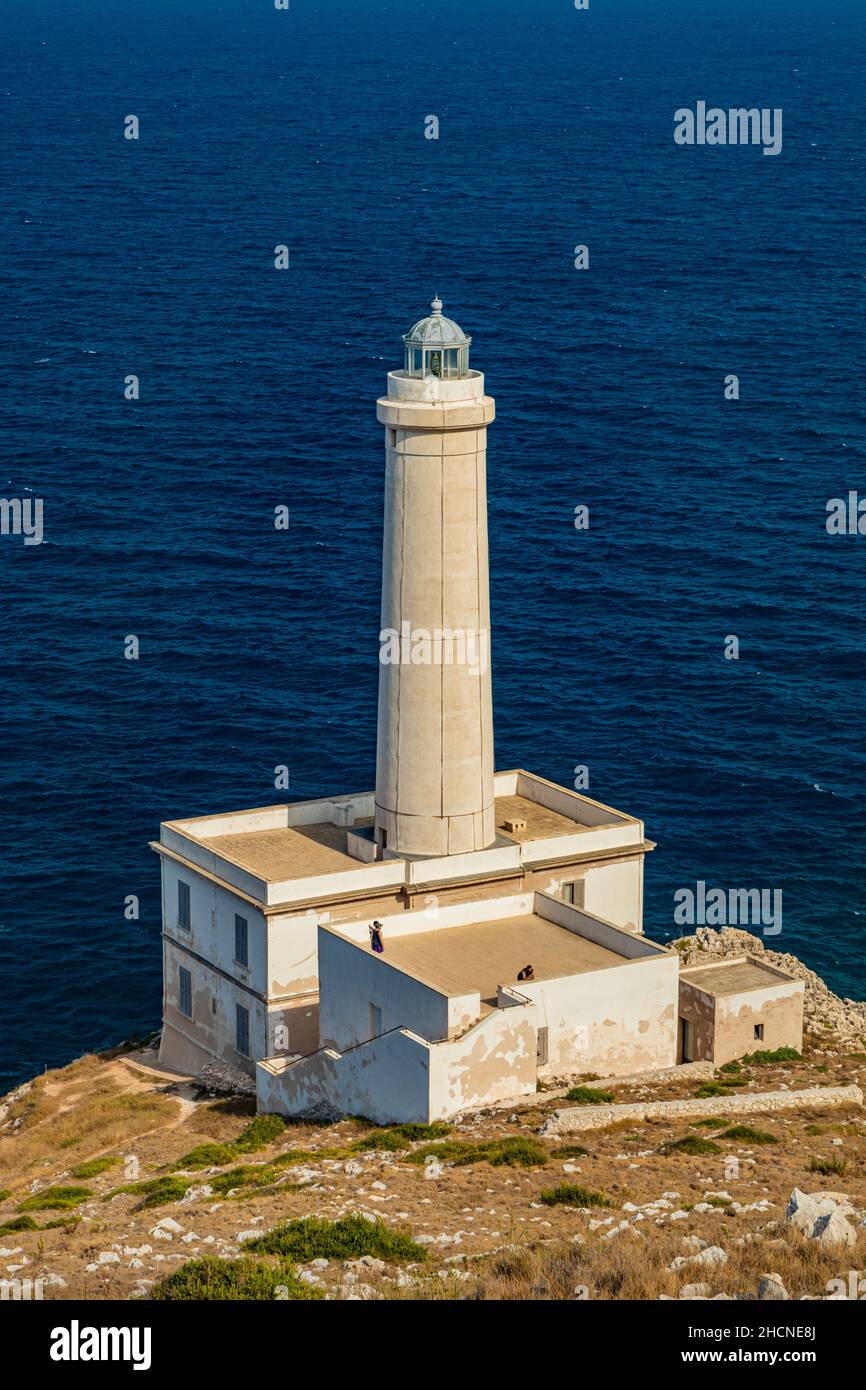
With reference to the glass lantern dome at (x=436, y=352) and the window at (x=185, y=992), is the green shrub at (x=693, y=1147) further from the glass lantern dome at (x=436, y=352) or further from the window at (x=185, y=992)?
the glass lantern dome at (x=436, y=352)

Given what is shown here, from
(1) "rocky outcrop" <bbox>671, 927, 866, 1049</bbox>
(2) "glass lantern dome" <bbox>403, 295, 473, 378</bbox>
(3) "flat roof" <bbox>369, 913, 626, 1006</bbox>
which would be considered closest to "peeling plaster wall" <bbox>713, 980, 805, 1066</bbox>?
(1) "rocky outcrop" <bbox>671, 927, 866, 1049</bbox>

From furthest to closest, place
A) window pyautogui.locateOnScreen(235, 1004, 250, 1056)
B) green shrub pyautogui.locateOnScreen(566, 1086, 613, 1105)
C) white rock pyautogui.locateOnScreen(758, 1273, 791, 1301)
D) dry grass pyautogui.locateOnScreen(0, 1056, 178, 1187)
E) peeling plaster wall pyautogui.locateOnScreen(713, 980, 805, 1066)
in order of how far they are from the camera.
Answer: window pyautogui.locateOnScreen(235, 1004, 250, 1056)
dry grass pyautogui.locateOnScreen(0, 1056, 178, 1187)
peeling plaster wall pyautogui.locateOnScreen(713, 980, 805, 1066)
green shrub pyautogui.locateOnScreen(566, 1086, 613, 1105)
white rock pyautogui.locateOnScreen(758, 1273, 791, 1301)

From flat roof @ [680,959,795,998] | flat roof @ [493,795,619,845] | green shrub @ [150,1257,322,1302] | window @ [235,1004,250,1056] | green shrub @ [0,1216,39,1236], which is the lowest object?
green shrub @ [0,1216,39,1236]

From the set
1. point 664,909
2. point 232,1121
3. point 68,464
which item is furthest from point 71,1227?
point 68,464

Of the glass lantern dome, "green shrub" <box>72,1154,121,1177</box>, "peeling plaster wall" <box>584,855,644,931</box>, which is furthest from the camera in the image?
"peeling plaster wall" <box>584,855,644,931</box>

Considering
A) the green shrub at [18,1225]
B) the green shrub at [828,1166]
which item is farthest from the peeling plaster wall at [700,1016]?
the green shrub at [18,1225]

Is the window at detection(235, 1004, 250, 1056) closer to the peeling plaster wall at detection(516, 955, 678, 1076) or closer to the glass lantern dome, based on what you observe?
the peeling plaster wall at detection(516, 955, 678, 1076)
